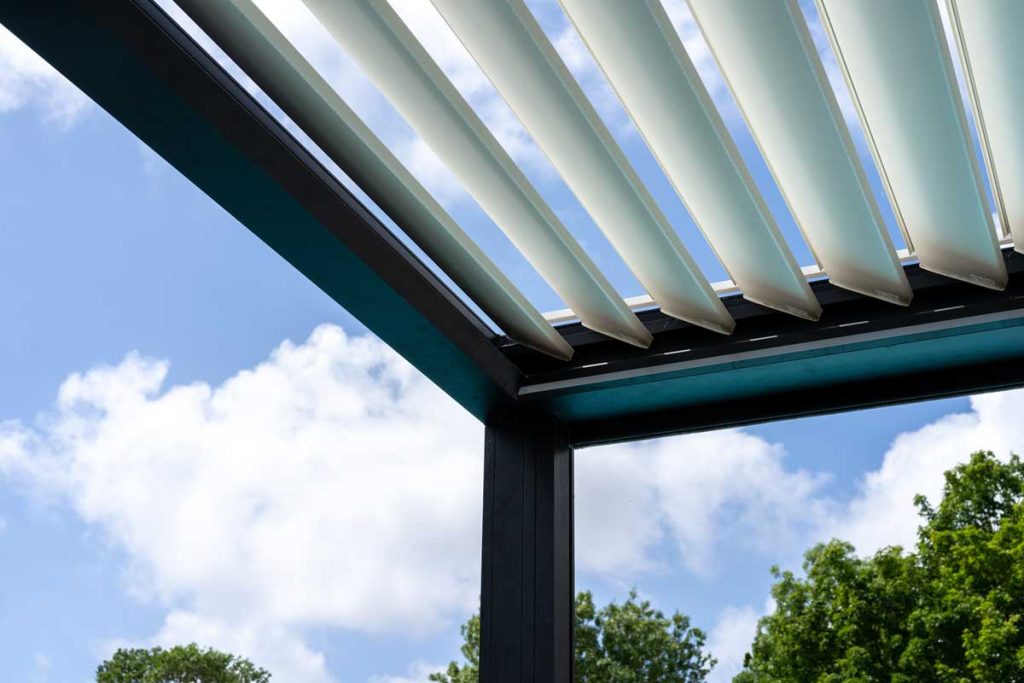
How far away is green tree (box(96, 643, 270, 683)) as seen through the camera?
14.3 m

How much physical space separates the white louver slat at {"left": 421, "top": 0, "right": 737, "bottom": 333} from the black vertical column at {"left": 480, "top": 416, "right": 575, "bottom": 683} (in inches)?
27.6

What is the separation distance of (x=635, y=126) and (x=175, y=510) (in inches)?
1020

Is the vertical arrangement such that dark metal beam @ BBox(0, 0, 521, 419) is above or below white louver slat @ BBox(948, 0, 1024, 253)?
below

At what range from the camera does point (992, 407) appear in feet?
16.7

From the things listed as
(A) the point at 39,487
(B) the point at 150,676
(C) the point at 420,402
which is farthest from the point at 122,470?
(B) the point at 150,676

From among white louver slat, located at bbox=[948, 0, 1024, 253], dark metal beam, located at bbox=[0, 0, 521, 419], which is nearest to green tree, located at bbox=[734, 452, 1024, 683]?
white louver slat, located at bbox=[948, 0, 1024, 253]

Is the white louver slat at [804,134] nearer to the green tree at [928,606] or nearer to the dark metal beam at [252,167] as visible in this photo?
the dark metal beam at [252,167]

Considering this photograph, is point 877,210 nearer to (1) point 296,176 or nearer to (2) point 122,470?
(1) point 296,176

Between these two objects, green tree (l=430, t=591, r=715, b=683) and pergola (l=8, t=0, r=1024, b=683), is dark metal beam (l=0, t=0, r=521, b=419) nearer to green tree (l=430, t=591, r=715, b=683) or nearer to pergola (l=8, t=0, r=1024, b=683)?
pergola (l=8, t=0, r=1024, b=683)

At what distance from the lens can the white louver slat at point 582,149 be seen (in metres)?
2.24

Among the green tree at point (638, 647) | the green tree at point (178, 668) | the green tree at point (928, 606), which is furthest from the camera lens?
the green tree at point (178, 668)

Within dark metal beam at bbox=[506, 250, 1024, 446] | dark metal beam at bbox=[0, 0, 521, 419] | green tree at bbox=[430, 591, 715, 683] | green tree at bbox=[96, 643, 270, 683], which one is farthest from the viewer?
green tree at bbox=[96, 643, 270, 683]

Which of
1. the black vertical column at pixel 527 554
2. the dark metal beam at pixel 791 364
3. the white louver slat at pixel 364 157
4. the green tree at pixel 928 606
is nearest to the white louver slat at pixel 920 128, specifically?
the dark metal beam at pixel 791 364

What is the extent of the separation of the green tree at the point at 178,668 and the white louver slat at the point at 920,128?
13.4m
